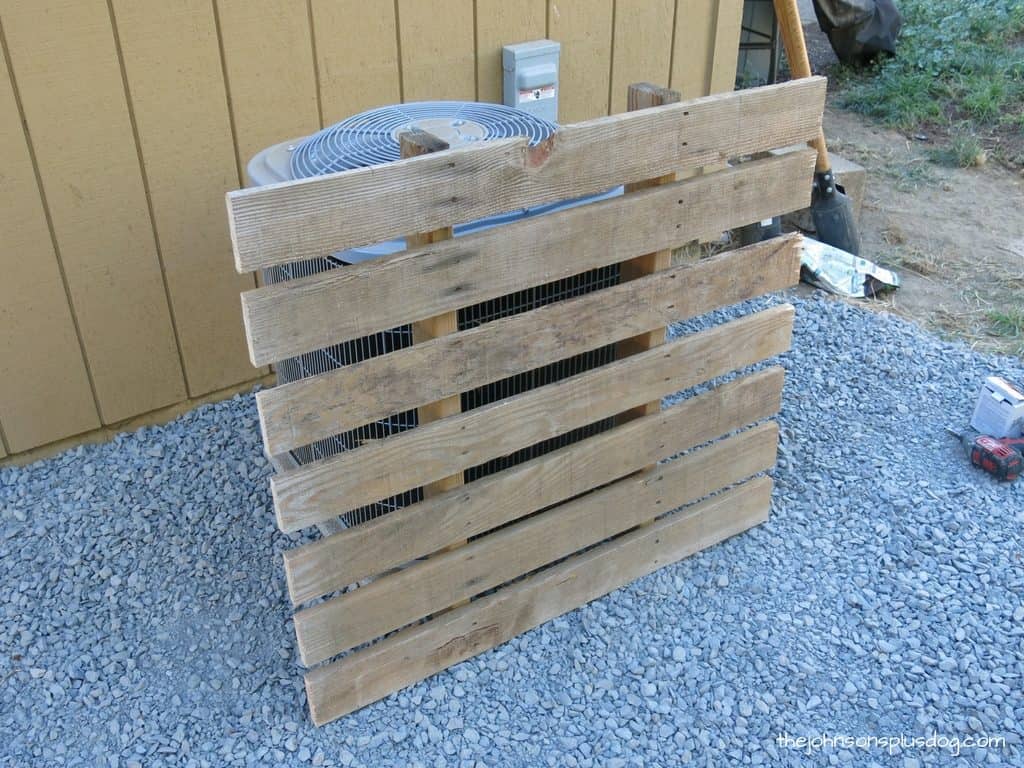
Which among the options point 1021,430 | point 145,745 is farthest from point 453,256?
point 1021,430

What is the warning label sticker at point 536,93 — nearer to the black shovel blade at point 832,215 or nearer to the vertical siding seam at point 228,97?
the vertical siding seam at point 228,97

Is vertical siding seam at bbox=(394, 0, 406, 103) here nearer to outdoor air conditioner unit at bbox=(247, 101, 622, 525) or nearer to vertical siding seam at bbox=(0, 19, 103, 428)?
outdoor air conditioner unit at bbox=(247, 101, 622, 525)

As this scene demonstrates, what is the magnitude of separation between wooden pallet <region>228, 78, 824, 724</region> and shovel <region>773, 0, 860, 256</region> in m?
1.93

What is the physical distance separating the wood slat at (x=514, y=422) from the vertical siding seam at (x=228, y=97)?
1.36 meters

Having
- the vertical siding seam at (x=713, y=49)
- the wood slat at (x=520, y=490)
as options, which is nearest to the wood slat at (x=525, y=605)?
the wood slat at (x=520, y=490)

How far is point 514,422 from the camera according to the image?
2.25 metres

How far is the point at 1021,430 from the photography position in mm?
3109

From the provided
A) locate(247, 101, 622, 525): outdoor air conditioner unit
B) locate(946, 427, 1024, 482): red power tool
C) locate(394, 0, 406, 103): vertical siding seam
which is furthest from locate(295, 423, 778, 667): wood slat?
locate(394, 0, 406, 103): vertical siding seam

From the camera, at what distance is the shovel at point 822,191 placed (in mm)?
4227

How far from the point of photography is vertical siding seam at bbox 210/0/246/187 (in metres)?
2.82

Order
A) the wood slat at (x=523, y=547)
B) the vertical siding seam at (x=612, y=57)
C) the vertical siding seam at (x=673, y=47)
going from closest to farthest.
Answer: the wood slat at (x=523, y=547), the vertical siding seam at (x=612, y=57), the vertical siding seam at (x=673, y=47)

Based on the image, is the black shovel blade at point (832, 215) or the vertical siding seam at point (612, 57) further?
the black shovel blade at point (832, 215)

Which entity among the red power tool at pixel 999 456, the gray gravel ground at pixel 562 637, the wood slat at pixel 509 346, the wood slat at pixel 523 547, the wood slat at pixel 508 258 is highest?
the wood slat at pixel 508 258

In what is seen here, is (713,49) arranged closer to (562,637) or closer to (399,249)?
(399,249)
